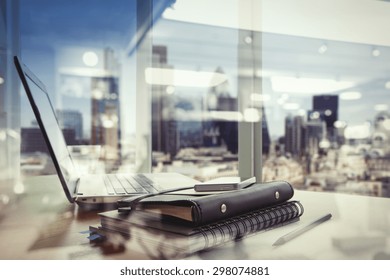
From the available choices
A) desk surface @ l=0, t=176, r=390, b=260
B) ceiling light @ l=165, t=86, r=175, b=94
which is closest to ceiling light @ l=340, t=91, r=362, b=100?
desk surface @ l=0, t=176, r=390, b=260

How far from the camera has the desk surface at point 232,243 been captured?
1.32 feet

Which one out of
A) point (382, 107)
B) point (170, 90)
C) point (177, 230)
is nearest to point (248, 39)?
point (170, 90)

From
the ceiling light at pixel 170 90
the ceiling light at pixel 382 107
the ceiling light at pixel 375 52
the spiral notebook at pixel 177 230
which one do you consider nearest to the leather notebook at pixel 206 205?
the spiral notebook at pixel 177 230

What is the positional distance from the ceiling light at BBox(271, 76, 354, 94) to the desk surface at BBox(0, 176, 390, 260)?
1.91 ft

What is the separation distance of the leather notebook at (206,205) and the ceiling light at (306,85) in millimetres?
832

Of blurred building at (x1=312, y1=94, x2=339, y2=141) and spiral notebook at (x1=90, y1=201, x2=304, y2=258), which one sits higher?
blurred building at (x1=312, y1=94, x2=339, y2=141)

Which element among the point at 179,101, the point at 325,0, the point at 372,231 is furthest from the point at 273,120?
the point at 372,231

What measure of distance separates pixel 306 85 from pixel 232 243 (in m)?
0.95

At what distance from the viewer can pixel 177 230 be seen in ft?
1.20

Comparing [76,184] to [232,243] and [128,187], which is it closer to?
[128,187]

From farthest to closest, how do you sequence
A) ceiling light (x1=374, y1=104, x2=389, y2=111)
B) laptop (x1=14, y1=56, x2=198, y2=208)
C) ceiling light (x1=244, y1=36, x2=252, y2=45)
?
1. ceiling light (x1=244, y1=36, x2=252, y2=45)
2. ceiling light (x1=374, y1=104, x2=389, y2=111)
3. laptop (x1=14, y1=56, x2=198, y2=208)

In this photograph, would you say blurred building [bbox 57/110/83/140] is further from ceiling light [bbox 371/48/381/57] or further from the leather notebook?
ceiling light [bbox 371/48/381/57]

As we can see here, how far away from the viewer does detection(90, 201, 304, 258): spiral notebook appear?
361mm

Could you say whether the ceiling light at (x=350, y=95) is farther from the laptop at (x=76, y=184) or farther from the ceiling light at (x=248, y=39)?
the laptop at (x=76, y=184)
